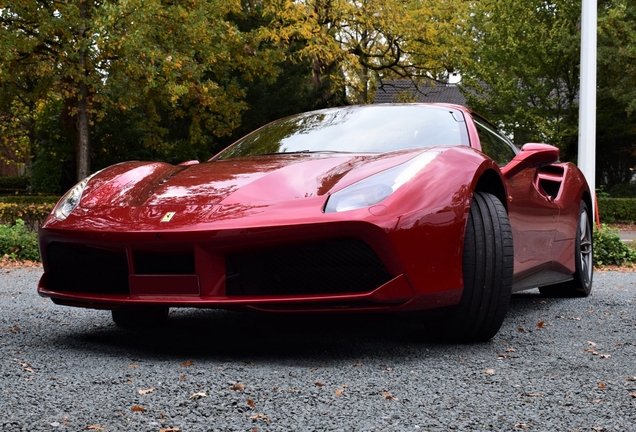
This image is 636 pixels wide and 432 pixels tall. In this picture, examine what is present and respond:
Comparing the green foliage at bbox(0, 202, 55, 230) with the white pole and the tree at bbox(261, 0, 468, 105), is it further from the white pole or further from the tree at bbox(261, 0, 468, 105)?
the tree at bbox(261, 0, 468, 105)

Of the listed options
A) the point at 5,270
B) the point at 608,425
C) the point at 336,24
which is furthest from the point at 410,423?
the point at 336,24

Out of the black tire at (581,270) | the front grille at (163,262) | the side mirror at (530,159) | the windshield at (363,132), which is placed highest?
the windshield at (363,132)

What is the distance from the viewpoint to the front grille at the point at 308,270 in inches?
125

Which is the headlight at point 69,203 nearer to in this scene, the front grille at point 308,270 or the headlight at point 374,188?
the front grille at point 308,270

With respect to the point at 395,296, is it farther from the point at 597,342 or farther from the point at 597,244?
the point at 597,244

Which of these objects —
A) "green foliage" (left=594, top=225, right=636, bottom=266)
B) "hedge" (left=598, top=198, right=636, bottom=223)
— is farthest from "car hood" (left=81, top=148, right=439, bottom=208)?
"hedge" (left=598, top=198, right=636, bottom=223)

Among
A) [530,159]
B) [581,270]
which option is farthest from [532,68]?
[530,159]

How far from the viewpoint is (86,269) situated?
11.5 feet

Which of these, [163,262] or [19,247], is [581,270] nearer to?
[163,262]

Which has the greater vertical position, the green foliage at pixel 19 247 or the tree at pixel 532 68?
the tree at pixel 532 68

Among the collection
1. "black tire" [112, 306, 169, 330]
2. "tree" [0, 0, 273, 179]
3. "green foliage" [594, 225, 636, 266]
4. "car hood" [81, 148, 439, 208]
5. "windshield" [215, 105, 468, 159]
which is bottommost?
"green foliage" [594, 225, 636, 266]

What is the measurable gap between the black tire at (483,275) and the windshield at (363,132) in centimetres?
63

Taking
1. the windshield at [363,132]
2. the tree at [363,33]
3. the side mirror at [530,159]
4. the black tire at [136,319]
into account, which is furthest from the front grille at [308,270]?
the tree at [363,33]

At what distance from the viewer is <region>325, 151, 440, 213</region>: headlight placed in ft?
10.5
